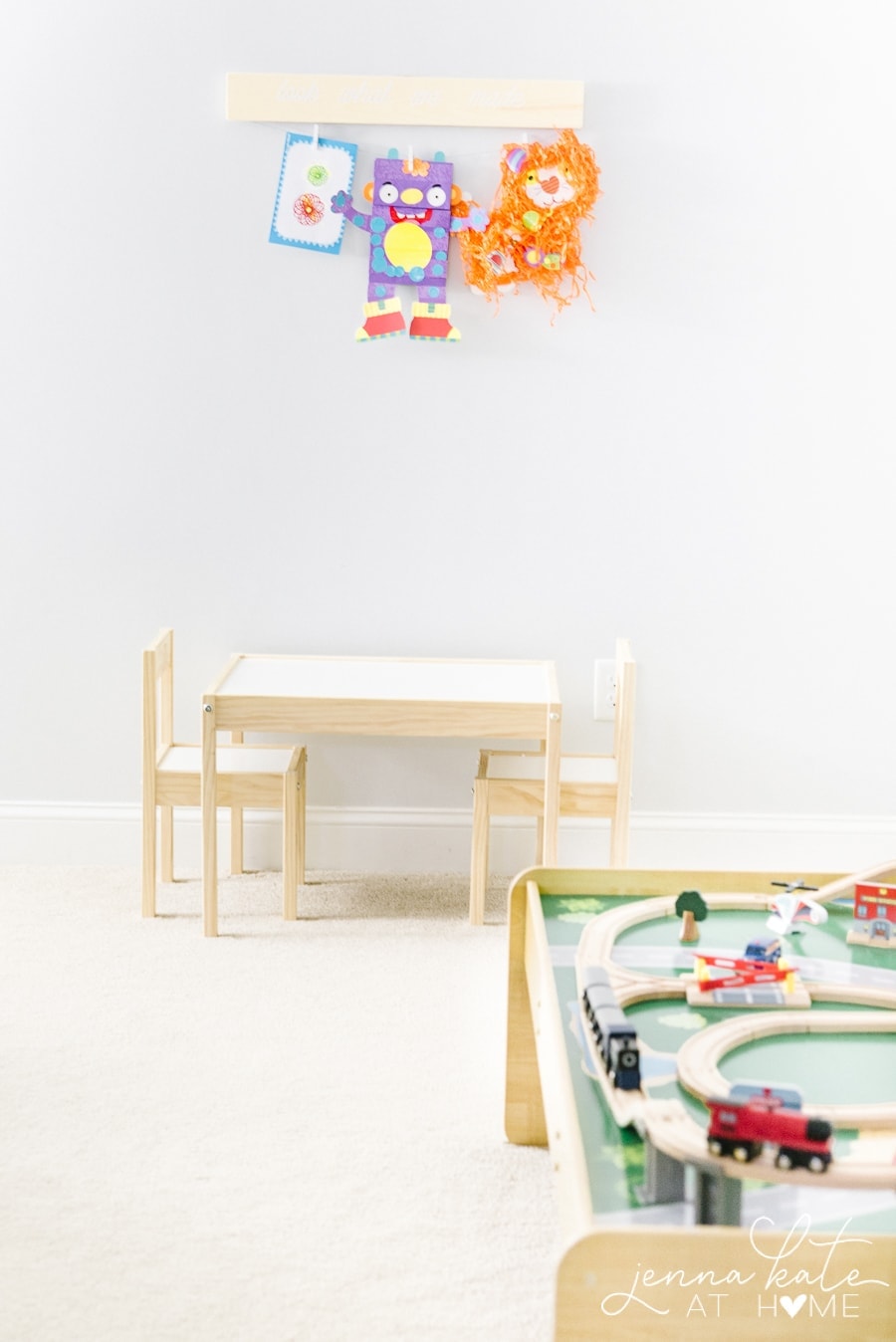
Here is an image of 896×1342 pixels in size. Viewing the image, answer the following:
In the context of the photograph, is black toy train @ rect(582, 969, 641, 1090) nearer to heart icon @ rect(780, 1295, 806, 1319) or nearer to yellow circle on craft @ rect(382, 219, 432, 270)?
heart icon @ rect(780, 1295, 806, 1319)

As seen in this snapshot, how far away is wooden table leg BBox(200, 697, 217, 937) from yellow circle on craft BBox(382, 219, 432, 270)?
0.99 m

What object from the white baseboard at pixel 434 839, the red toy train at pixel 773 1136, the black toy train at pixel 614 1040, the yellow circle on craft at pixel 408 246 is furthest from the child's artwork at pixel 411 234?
the red toy train at pixel 773 1136

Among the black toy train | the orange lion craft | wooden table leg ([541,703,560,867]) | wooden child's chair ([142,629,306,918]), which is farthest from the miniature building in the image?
the orange lion craft

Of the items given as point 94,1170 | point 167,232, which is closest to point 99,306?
point 167,232

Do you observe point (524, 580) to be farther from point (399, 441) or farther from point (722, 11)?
point (722, 11)

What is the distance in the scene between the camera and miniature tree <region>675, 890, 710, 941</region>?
161 centimetres

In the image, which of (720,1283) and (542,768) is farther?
(542,768)

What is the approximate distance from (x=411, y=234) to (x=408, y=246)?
0.08ft

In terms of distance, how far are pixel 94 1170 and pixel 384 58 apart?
6.66ft

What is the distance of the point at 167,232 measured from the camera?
2684mm

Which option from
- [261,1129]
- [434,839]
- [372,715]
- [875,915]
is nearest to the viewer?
[875,915]

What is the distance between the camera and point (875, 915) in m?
1.62

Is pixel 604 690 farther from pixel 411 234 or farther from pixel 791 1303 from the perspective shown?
pixel 791 1303

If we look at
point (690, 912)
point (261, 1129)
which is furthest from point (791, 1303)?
point (261, 1129)
